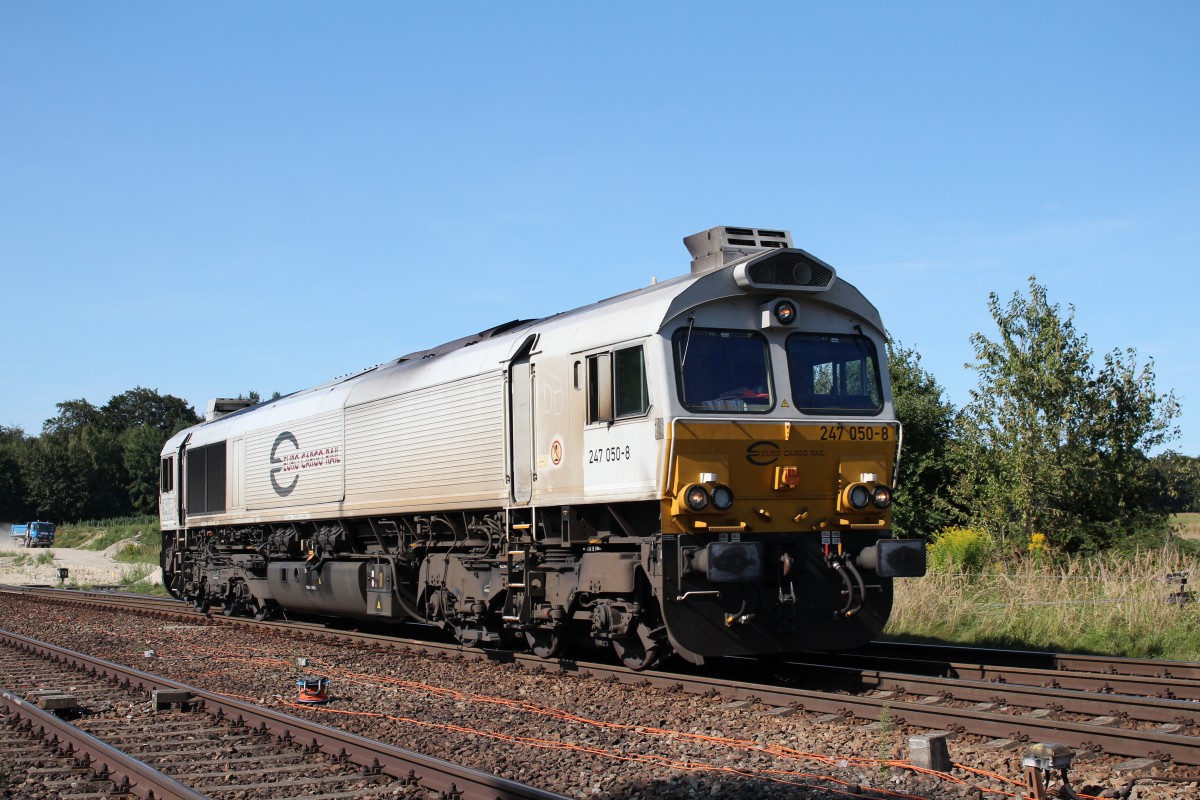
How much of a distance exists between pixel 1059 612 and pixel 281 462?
1215 cm

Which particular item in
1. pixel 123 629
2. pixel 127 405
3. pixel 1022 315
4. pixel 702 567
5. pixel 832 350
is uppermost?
pixel 127 405

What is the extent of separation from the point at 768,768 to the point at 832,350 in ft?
16.4

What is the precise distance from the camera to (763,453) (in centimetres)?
1008

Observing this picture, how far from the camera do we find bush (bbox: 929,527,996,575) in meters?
20.7

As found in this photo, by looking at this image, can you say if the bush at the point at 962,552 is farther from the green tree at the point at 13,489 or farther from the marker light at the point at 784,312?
the green tree at the point at 13,489

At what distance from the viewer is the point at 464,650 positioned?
1317 centimetres

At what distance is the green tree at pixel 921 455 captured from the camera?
30578 mm

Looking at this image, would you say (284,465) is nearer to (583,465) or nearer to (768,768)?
(583,465)

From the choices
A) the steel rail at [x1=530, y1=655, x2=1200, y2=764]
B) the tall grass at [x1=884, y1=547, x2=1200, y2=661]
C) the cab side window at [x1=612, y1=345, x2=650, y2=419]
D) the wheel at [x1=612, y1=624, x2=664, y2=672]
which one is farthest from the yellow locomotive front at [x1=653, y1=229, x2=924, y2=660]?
the tall grass at [x1=884, y1=547, x2=1200, y2=661]

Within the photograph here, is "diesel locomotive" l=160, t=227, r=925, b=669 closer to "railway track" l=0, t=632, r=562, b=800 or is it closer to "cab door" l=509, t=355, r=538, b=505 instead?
"cab door" l=509, t=355, r=538, b=505

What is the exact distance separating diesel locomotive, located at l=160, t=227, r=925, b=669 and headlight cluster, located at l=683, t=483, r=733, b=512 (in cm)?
2

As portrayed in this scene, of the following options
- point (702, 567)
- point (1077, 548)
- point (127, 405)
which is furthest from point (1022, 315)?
point (127, 405)

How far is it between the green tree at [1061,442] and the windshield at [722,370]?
1542 cm

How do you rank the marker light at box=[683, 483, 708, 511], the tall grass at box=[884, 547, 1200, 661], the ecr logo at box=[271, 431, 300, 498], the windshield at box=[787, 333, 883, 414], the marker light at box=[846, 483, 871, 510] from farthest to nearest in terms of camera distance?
the ecr logo at box=[271, 431, 300, 498] → the tall grass at box=[884, 547, 1200, 661] → the windshield at box=[787, 333, 883, 414] → the marker light at box=[846, 483, 871, 510] → the marker light at box=[683, 483, 708, 511]
